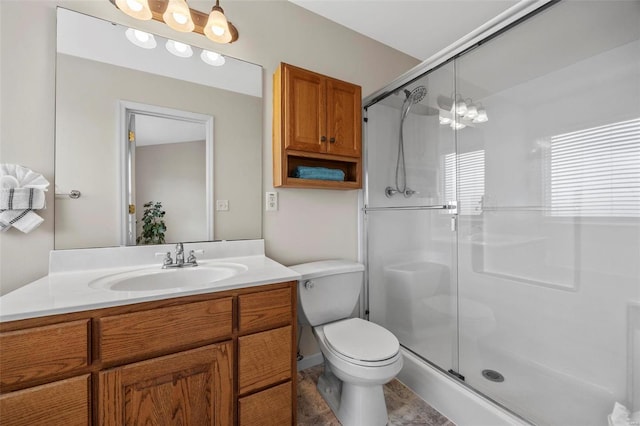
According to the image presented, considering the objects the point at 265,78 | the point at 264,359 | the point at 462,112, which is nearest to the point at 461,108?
the point at 462,112

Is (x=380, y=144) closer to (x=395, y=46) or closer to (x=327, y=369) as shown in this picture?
(x=395, y=46)

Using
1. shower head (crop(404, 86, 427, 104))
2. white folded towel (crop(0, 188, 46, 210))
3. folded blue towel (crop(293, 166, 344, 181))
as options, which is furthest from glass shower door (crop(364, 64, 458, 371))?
white folded towel (crop(0, 188, 46, 210))

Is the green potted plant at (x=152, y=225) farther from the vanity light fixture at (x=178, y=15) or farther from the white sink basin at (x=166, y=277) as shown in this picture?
the vanity light fixture at (x=178, y=15)

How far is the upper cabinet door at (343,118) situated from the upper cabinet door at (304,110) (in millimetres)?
54

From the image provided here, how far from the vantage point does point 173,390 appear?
92cm

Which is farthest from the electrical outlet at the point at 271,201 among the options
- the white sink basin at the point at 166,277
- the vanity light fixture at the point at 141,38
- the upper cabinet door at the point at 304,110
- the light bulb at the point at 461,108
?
the light bulb at the point at 461,108

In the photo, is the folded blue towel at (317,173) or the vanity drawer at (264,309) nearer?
the vanity drawer at (264,309)

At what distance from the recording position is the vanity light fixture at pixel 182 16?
122 cm

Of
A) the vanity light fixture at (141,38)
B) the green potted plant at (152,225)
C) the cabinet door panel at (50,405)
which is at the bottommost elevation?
the cabinet door panel at (50,405)

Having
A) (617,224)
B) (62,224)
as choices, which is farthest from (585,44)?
(62,224)

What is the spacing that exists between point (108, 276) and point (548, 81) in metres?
2.46

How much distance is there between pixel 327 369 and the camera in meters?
1.59

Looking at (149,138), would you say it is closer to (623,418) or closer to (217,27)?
(217,27)

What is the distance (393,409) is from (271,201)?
1.40 m
